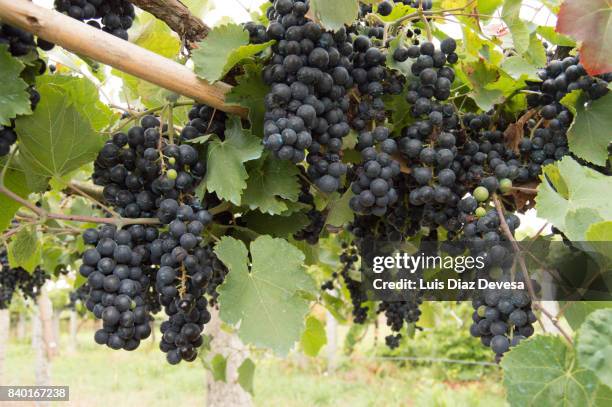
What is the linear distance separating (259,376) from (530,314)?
11355 mm

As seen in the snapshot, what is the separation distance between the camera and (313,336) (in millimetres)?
2670

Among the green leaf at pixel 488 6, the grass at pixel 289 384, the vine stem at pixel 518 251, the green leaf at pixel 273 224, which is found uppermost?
the green leaf at pixel 488 6

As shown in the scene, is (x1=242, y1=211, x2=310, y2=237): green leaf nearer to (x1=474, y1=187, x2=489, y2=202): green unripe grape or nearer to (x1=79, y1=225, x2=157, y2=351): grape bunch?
(x1=79, y1=225, x2=157, y2=351): grape bunch

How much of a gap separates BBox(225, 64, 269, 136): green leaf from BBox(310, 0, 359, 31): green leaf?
0.20 m

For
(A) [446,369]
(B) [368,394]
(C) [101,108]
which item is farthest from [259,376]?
(C) [101,108]

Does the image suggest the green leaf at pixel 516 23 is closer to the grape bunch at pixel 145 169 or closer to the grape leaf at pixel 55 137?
the grape bunch at pixel 145 169

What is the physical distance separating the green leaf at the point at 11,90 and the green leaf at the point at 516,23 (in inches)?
43.2

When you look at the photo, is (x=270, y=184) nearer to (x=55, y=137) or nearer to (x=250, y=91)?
(x=250, y=91)

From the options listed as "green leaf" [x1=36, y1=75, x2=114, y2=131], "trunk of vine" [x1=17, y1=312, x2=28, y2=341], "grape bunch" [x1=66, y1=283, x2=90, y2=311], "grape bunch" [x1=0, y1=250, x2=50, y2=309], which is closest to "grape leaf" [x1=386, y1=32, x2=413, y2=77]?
"green leaf" [x1=36, y1=75, x2=114, y2=131]

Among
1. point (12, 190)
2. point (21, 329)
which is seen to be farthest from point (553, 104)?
point (21, 329)

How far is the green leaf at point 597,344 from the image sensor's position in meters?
0.80

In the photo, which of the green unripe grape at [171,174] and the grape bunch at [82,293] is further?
the grape bunch at [82,293]

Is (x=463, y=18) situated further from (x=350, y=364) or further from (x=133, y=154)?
(x=350, y=364)

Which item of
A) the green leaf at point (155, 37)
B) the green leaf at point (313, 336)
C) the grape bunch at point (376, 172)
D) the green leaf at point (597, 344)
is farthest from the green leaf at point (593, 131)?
the green leaf at point (313, 336)
